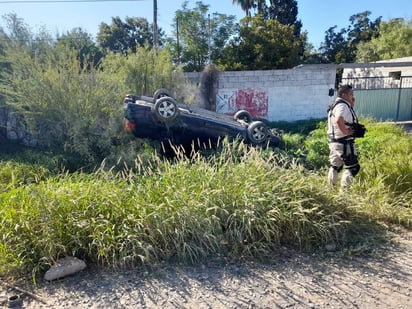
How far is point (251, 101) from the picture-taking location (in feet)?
41.1

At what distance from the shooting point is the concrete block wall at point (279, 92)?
12.3 metres

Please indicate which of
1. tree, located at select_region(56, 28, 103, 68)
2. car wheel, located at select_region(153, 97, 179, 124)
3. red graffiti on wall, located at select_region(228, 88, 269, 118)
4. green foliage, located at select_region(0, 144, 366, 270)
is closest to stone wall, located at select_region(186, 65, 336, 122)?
red graffiti on wall, located at select_region(228, 88, 269, 118)

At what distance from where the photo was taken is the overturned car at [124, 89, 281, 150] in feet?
20.4

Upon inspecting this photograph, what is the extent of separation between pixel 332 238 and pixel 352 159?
1.45 metres

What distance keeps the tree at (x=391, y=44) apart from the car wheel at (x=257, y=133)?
80.5 feet

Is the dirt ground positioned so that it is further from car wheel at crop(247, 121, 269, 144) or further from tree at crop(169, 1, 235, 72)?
tree at crop(169, 1, 235, 72)

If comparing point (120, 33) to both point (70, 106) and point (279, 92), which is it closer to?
point (279, 92)

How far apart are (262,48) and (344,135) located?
1845 centimetres

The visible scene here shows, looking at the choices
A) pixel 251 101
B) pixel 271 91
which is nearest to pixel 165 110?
pixel 251 101

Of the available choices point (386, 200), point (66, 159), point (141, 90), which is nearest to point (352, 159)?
point (386, 200)

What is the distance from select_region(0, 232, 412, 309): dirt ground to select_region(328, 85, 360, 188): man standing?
1515 mm

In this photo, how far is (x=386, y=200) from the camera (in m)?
3.95

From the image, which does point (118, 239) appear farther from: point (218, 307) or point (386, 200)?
point (386, 200)

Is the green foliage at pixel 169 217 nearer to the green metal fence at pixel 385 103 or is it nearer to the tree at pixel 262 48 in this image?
the green metal fence at pixel 385 103
